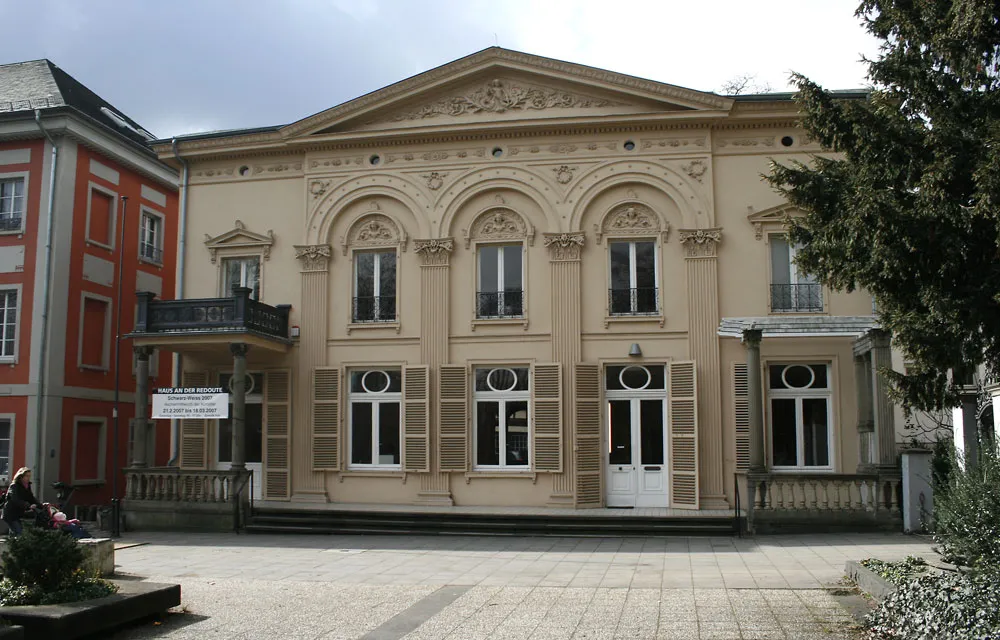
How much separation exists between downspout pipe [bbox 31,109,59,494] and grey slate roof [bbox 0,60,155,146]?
3.71 ft

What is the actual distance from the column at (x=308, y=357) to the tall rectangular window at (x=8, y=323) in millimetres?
6731

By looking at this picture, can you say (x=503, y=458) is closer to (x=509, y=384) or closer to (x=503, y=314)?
(x=509, y=384)

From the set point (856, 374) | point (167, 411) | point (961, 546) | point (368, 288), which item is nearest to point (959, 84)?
point (961, 546)

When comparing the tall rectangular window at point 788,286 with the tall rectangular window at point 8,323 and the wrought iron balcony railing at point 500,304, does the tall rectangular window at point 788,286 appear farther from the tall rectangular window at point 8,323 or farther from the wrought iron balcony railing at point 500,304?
the tall rectangular window at point 8,323

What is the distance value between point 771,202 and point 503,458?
7311 millimetres

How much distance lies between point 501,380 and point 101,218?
36.4ft

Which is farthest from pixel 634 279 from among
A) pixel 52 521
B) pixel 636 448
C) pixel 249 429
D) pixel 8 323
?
pixel 8 323

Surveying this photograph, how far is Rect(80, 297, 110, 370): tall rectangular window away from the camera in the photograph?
22281mm

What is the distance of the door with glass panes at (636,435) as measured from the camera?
1834 centimetres

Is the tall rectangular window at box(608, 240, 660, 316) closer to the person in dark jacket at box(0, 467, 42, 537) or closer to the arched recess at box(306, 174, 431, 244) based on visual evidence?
the arched recess at box(306, 174, 431, 244)

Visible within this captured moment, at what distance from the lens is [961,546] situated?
8445mm

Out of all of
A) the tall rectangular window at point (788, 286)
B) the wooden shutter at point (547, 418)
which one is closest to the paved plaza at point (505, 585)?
the wooden shutter at point (547, 418)

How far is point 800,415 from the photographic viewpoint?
18078 millimetres

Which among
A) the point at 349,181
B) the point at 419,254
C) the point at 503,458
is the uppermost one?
the point at 349,181
